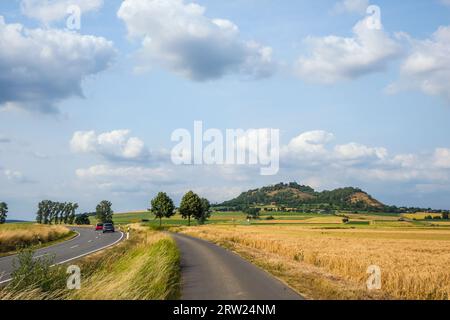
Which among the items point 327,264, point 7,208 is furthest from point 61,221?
point 327,264

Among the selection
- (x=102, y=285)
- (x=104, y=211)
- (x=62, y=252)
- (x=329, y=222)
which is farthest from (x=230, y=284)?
(x=104, y=211)

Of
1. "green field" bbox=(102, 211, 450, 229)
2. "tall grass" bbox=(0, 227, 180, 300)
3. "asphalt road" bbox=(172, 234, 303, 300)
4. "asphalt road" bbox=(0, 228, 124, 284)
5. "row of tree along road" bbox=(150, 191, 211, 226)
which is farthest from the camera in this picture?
"row of tree along road" bbox=(150, 191, 211, 226)

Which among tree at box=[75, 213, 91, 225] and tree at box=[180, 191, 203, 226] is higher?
tree at box=[180, 191, 203, 226]

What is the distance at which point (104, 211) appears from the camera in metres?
168

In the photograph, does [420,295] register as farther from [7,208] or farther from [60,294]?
[7,208]

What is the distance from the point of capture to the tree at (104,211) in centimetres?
16662

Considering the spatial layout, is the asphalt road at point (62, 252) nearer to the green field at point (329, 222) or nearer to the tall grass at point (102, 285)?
the tall grass at point (102, 285)

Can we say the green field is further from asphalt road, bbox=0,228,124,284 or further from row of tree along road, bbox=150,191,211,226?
asphalt road, bbox=0,228,124,284

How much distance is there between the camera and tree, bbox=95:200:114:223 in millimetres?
166625

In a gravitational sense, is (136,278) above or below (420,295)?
above

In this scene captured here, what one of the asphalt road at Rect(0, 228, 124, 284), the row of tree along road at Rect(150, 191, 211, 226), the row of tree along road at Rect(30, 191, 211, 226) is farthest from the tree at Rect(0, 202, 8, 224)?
the asphalt road at Rect(0, 228, 124, 284)

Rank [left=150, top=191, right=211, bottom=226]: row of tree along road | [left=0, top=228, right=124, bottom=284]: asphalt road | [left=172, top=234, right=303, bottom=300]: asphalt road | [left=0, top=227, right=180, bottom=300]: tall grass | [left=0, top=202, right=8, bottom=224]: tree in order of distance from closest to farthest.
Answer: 1. [left=0, top=227, right=180, bottom=300]: tall grass
2. [left=172, top=234, right=303, bottom=300]: asphalt road
3. [left=0, top=228, right=124, bottom=284]: asphalt road
4. [left=150, top=191, right=211, bottom=226]: row of tree along road
5. [left=0, top=202, right=8, bottom=224]: tree
